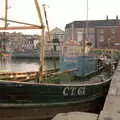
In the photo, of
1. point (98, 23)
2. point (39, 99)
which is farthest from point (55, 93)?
point (98, 23)

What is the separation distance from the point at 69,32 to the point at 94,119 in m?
99.1

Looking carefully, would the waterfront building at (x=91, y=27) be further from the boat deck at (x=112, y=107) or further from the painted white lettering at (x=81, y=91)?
the boat deck at (x=112, y=107)

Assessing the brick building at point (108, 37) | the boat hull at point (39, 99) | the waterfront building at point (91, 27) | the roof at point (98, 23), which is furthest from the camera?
the roof at point (98, 23)

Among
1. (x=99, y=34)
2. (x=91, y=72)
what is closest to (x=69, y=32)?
(x=99, y=34)

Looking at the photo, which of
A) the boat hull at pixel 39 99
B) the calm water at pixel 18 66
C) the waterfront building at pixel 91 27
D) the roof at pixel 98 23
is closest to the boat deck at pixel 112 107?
the boat hull at pixel 39 99

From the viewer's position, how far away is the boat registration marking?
45.6 ft

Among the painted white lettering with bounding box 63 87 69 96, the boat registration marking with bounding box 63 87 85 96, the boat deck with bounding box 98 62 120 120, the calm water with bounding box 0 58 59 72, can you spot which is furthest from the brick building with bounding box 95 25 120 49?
the boat deck with bounding box 98 62 120 120

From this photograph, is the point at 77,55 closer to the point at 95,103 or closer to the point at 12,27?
the point at 95,103

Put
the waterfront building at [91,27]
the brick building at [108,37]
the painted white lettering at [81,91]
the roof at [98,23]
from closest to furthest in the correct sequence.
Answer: the painted white lettering at [81,91], the brick building at [108,37], the waterfront building at [91,27], the roof at [98,23]

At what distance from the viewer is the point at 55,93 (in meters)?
13.5

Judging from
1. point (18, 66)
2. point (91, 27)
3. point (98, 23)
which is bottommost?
point (18, 66)

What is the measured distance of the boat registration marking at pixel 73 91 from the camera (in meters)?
13.9

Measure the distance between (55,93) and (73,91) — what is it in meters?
1.08

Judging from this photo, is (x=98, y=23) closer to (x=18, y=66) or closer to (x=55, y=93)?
(x=18, y=66)
